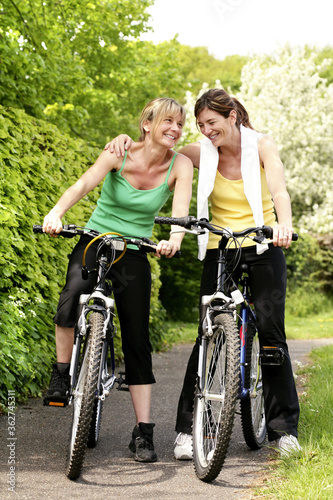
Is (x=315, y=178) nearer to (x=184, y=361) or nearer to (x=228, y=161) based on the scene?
(x=184, y=361)

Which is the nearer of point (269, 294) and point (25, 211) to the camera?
point (269, 294)

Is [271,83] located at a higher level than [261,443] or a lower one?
higher

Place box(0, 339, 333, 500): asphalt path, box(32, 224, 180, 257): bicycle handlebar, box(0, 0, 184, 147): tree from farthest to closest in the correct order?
1. box(0, 0, 184, 147): tree
2. box(32, 224, 180, 257): bicycle handlebar
3. box(0, 339, 333, 500): asphalt path

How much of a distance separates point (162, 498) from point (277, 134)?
23.7 metres

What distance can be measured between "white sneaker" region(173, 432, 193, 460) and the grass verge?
0.51m

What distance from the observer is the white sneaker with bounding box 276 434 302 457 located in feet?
12.2

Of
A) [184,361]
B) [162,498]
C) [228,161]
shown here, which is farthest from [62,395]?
[184,361]

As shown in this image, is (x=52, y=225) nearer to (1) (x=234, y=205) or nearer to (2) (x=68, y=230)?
(2) (x=68, y=230)

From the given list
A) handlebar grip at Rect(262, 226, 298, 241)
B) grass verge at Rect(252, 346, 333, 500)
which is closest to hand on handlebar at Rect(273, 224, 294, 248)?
handlebar grip at Rect(262, 226, 298, 241)

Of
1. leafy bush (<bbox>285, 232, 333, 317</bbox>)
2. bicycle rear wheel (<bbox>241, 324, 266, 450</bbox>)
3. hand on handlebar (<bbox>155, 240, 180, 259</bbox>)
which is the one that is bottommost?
bicycle rear wheel (<bbox>241, 324, 266, 450</bbox>)

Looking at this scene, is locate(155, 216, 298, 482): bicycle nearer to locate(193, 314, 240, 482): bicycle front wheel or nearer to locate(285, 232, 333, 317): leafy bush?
locate(193, 314, 240, 482): bicycle front wheel

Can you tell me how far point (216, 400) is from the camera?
3.54m

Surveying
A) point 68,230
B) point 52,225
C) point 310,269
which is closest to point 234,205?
point 68,230

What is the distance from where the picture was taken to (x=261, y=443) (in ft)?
14.3
